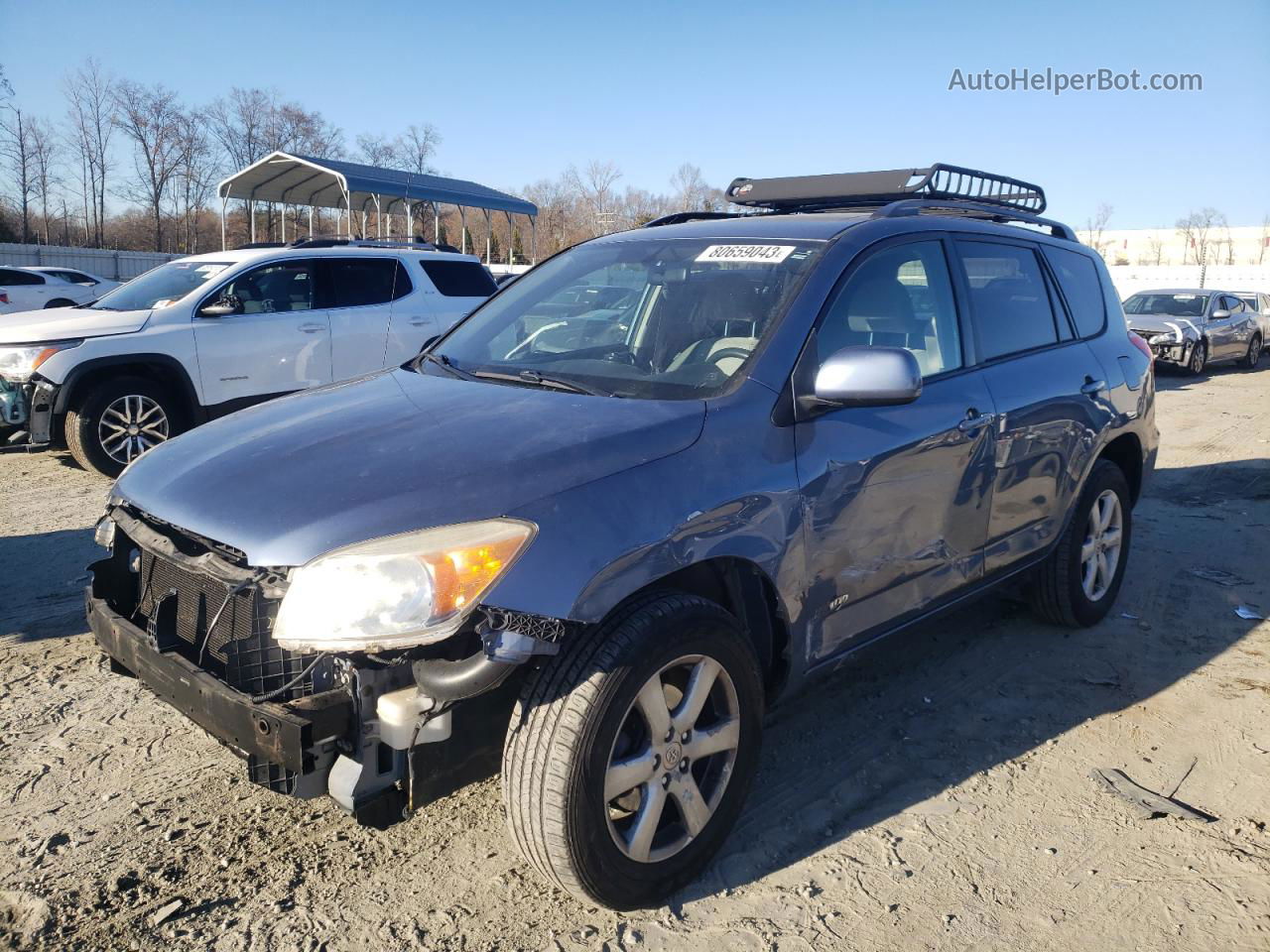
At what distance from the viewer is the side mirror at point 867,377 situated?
282 cm

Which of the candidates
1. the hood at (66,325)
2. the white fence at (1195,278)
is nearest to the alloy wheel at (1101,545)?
the hood at (66,325)

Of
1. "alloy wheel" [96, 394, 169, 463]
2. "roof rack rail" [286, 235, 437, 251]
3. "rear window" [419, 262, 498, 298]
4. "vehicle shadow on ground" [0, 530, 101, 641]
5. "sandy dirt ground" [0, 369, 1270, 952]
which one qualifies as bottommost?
"sandy dirt ground" [0, 369, 1270, 952]

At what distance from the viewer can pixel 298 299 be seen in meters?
8.42

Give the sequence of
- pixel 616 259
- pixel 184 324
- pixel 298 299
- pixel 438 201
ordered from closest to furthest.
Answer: pixel 616 259 < pixel 184 324 < pixel 298 299 < pixel 438 201

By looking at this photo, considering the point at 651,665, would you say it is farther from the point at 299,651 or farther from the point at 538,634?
the point at 299,651

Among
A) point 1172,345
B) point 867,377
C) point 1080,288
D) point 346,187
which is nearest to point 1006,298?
point 1080,288

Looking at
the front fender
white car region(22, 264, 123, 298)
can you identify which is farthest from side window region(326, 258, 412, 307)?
white car region(22, 264, 123, 298)

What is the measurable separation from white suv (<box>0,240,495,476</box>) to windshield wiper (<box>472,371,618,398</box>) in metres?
5.15

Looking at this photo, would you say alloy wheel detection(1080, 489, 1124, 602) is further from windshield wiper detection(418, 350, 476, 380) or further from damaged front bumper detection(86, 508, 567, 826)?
damaged front bumper detection(86, 508, 567, 826)

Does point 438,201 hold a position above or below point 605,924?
above

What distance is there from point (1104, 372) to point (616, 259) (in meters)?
2.43

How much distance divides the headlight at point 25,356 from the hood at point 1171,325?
1607 cm

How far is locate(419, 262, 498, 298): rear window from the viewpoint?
9.41 meters

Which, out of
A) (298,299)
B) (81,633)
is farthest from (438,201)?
(81,633)
